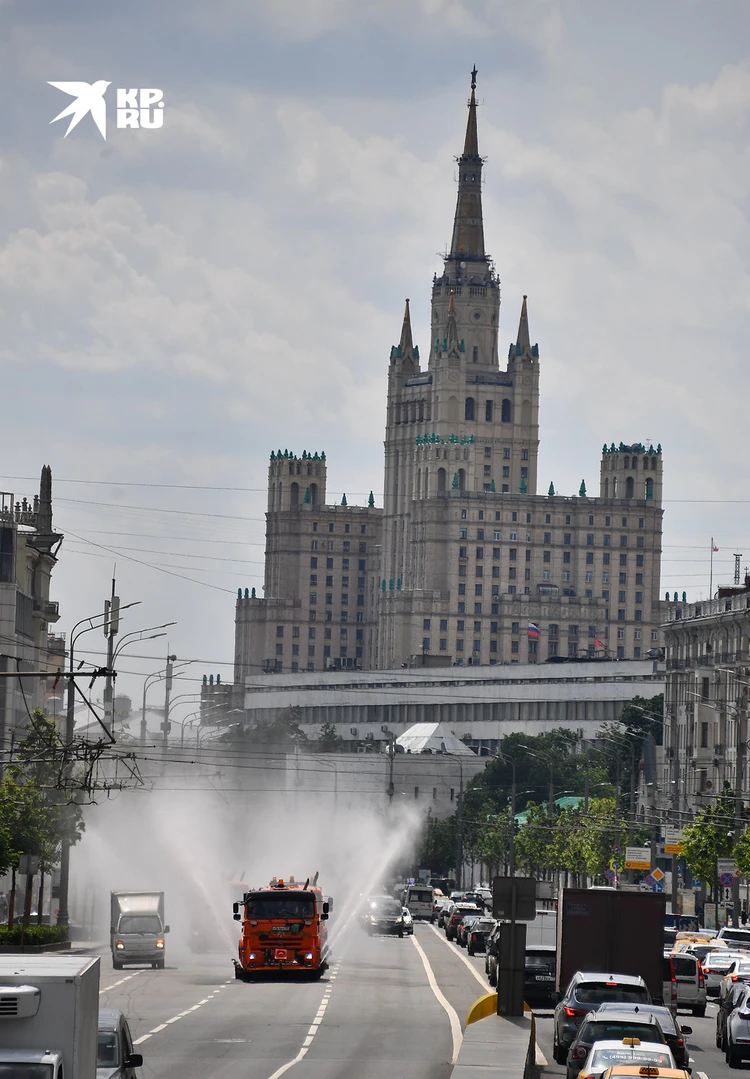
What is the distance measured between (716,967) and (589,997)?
Result: 2311 centimetres

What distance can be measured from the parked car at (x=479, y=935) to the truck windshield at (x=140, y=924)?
16988mm

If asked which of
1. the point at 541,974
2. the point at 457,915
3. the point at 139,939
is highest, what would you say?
the point at 541,974

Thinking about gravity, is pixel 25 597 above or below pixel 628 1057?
above

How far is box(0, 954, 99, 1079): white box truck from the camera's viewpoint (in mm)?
16781

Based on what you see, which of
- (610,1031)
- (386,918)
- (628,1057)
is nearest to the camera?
(628,1057)

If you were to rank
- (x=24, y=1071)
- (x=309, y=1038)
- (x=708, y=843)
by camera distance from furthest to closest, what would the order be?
(x=708, y=843)
(x=309, y=1038)
(x=24, y=1071)

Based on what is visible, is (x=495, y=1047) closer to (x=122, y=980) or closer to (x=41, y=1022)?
(x=41, y=1022)

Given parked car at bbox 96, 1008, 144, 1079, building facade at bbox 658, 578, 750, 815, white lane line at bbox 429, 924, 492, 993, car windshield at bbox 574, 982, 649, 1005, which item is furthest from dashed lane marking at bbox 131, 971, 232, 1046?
building facade at bbox 658, 578, 750, 815

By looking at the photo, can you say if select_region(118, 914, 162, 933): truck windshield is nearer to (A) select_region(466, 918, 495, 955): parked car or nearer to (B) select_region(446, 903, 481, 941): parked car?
(A) select_region(466, 918, 495, 955): parked car

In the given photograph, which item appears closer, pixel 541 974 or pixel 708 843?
pixel 541 974

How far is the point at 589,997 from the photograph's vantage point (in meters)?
33.2

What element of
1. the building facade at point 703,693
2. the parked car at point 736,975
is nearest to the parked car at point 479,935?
the parked car at point 736,975

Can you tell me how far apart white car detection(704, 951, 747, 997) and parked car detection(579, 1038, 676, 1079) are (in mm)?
31212

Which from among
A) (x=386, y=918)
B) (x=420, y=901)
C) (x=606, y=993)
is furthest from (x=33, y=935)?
(x=420, y=901)
